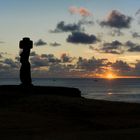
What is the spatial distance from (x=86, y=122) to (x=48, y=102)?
19.0 ft

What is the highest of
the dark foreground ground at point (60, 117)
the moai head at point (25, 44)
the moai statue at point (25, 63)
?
the moai head at point (25, 44)

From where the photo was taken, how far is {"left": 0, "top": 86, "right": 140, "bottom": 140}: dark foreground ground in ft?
55.3

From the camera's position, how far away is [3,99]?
2853 centimetres

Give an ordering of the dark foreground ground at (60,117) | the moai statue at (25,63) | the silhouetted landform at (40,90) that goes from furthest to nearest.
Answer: the moai statue at (25,63) → the silhouetted landform at (40,90) → the dark foreground ground at (60,117)

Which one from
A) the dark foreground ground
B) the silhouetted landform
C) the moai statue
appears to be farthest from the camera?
the moai statue

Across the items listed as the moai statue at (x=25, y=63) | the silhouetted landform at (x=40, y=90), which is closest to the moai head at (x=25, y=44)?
the moai statue at (x=25, y=63)

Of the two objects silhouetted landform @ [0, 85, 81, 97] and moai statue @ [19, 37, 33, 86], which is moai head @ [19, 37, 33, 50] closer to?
moai statue @ [19, 37, 33, 86]

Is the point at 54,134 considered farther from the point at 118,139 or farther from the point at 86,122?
the point at 86,122

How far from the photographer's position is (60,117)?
22.7 meters

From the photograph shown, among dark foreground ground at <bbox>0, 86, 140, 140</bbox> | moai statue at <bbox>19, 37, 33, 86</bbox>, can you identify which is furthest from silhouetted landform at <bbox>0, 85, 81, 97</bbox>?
moai statue at <bbox>19, 37, 33, 86</bbox>

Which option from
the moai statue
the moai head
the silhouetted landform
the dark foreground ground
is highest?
the moai head

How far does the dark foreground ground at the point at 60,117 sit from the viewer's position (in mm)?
16864

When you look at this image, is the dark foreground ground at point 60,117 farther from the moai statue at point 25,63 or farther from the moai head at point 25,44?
the moai head at point 25,44

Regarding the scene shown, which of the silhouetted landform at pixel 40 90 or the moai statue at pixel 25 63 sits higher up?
the moai statue at pixel 25 63
